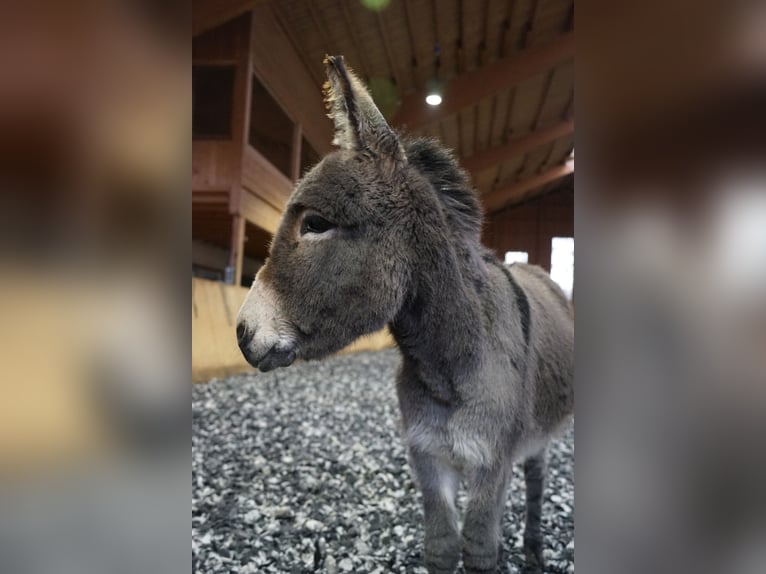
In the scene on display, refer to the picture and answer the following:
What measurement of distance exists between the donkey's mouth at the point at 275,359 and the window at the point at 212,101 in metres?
0.68

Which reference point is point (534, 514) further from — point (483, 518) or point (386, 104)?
point (386, 104)

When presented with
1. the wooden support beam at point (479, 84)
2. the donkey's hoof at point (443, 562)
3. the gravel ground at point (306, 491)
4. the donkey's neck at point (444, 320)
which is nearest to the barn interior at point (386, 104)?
the wooden support beam at point (479, 84)

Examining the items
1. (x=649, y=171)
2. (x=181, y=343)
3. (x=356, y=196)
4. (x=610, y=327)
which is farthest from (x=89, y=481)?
(x=649, y=171)

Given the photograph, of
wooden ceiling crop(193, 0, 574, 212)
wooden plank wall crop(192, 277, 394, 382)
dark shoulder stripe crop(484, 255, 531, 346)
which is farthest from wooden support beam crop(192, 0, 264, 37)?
dark shoulder stripe crop(484, 255, 531, 346)

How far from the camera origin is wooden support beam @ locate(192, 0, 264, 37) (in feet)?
3.72

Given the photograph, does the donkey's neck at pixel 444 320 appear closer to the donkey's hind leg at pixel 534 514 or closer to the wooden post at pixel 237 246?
the wooden post at pixel 237 246

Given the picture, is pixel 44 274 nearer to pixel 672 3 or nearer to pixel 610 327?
pixel 610 327

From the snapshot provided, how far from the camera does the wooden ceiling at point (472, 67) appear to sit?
1.21 meters

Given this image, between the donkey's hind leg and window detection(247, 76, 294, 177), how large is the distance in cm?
135

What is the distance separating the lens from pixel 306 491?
2033 mm

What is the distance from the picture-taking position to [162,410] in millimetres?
809

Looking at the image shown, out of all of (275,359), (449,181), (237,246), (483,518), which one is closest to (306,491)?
(483,518)

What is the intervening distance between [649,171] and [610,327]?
0.79 feet

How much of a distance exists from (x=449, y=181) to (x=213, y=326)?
2.52 feet
